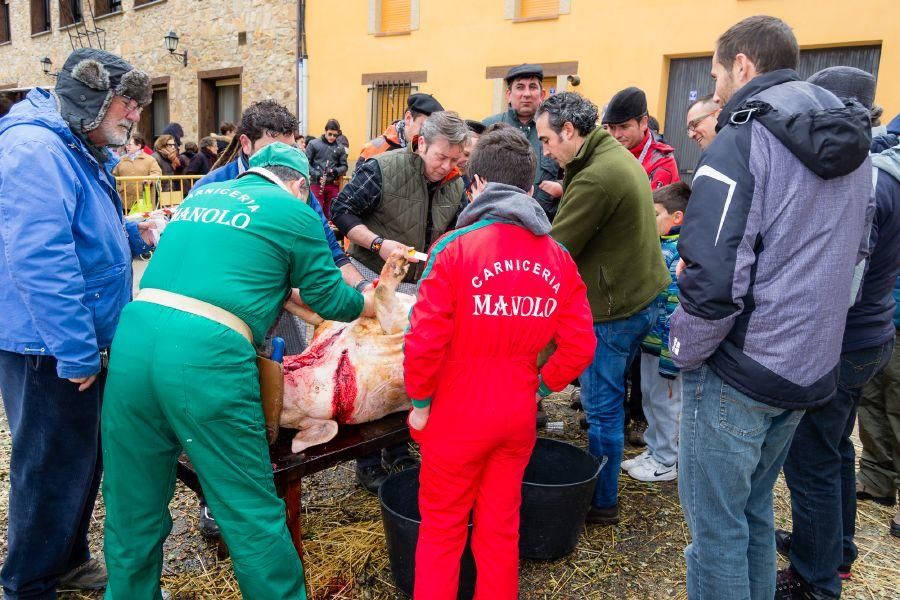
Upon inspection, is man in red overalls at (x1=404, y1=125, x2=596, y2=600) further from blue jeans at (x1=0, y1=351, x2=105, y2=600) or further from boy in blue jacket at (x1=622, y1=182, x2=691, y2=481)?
boy in blue jacket at (x1=622, y1=182, x2=691, y2=481)

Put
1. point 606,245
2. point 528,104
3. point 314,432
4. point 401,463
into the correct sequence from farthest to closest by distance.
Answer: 1. point 528,104
2. point 401,463
3. point 606,245
4. point 314,432

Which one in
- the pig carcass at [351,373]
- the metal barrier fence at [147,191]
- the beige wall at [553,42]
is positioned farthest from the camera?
the metal barrier fence at [147,191]

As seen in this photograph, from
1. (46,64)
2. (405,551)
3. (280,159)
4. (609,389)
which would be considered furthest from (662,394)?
(46,64)

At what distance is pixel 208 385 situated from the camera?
2.16 meters

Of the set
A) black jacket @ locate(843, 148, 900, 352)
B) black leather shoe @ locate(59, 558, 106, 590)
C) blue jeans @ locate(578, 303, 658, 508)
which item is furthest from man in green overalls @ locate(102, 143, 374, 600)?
black jacket @ locate(843, 148, 900, 352)

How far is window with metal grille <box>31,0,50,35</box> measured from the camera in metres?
23.1

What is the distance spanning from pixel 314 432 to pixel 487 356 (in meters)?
0.89

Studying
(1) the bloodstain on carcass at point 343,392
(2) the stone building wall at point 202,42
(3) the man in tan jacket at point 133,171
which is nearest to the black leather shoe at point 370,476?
(1) the bloodstain on carcass at point 343,392

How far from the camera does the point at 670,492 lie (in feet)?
13.3

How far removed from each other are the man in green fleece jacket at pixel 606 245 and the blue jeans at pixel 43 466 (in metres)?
2.21

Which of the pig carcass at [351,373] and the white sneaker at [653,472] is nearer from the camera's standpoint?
the pig carcass at [351,373]

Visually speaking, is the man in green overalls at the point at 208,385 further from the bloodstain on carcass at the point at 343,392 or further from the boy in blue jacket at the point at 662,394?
the boy in blue jacket at the point at 662,394

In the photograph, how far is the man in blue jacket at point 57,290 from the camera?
2359mm

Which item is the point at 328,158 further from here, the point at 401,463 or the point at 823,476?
the point at 823,476
